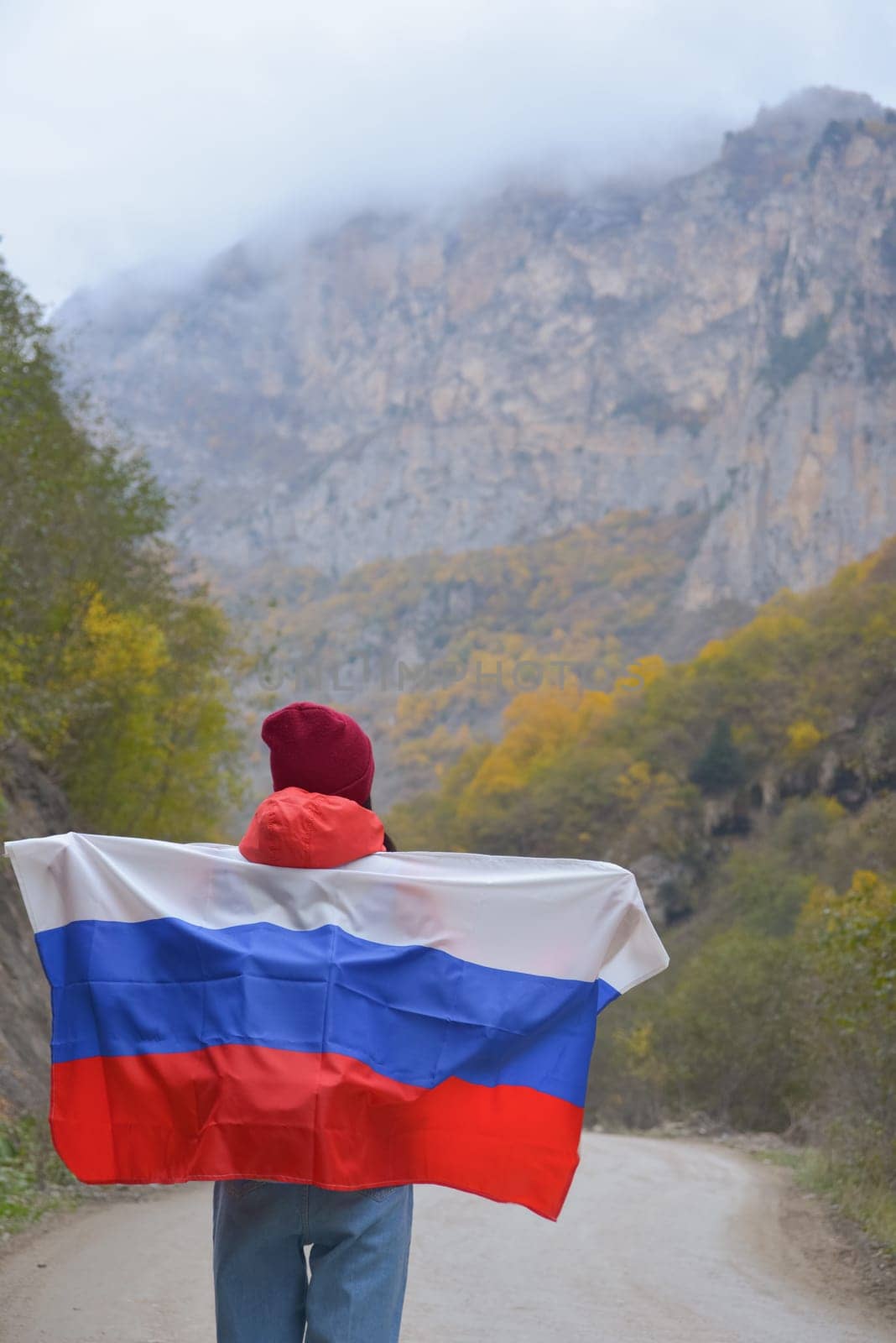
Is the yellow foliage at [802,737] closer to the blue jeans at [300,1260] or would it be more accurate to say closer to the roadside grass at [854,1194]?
the roadside grass at [854,1194]

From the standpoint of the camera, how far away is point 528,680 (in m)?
157

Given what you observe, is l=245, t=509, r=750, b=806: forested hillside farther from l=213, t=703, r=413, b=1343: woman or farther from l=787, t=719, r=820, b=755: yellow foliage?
l=213, t=703, r=413, b=1343: woman

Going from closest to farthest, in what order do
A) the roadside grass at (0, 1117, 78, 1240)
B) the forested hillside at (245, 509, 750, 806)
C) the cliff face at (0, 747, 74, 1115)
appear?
1. the roadside grass at (0, 1117, 78, 1240)
2. the cliff face at (0, 747, 74, 1115)
3. the forested hillside at (245, 509, 750, 806)

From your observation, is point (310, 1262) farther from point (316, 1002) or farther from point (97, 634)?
point (97, 634)

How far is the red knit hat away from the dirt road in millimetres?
3288

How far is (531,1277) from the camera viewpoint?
7344mm

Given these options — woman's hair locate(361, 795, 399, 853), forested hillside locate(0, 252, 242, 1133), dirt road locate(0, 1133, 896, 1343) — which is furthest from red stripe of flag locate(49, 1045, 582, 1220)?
forested hillside locate(0, 252, 242, 1133)

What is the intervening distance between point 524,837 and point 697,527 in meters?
117

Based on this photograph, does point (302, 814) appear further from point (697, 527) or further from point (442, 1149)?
point (697, 527)

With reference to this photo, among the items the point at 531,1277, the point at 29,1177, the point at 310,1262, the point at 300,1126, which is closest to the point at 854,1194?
the point at 531,1277

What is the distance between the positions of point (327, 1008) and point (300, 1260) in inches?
21.7

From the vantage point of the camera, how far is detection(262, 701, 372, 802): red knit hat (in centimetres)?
337

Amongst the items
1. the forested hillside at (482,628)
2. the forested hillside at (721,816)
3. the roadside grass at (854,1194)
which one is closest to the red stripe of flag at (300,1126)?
the roadside grass at (854,1194)

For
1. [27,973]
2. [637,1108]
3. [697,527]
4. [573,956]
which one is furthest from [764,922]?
[697,527]
